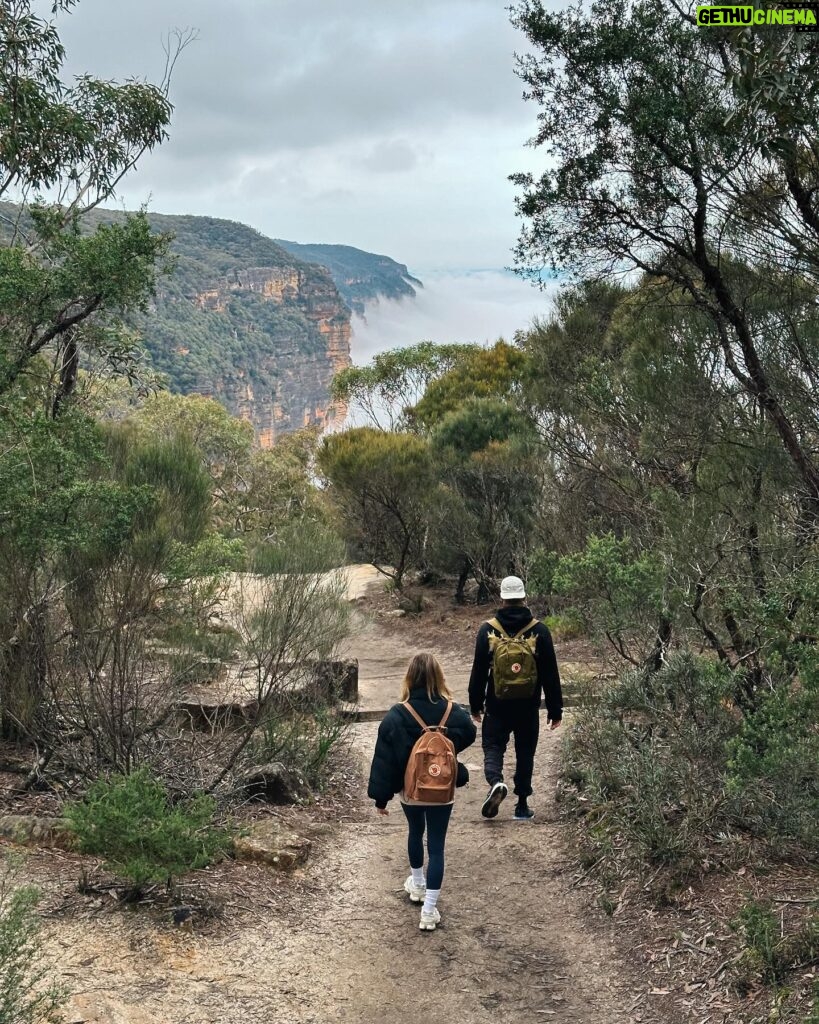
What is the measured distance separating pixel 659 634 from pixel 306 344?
371 feet

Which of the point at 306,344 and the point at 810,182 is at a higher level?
the point at 306,344

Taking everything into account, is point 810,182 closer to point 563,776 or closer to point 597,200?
point 597,200

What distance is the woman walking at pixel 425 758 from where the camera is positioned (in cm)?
465

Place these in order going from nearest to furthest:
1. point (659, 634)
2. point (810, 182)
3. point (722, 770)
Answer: point (722, 770) < point (810, 182) < point (659, 634)

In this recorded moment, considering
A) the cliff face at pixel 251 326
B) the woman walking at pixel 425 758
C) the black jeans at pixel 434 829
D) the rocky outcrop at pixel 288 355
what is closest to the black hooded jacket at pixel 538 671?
the woman walking at pixel 425 758

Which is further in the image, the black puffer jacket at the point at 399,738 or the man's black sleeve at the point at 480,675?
the man's black sleeve at the point at 480,675

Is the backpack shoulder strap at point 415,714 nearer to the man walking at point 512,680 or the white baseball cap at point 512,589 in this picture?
the man walking at point 512,680

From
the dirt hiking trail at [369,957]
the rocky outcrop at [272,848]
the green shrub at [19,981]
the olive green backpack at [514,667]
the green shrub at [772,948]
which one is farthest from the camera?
the olive green backpack at [514,667]

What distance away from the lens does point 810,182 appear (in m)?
5.73

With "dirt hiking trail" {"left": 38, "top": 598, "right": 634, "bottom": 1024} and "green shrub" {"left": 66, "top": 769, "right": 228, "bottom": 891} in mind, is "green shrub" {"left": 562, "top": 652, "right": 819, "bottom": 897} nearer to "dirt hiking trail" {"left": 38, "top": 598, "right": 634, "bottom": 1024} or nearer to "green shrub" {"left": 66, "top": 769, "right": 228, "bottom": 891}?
"dirt hiking trail" {"left": 38, "top": 598, "right": 634, "bottom": 1024}

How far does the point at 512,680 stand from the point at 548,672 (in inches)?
11.5

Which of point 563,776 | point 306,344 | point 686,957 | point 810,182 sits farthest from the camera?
point 306,344

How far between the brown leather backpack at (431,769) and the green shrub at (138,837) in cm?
112

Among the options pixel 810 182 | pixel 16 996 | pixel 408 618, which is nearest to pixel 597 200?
pixel 810 182
